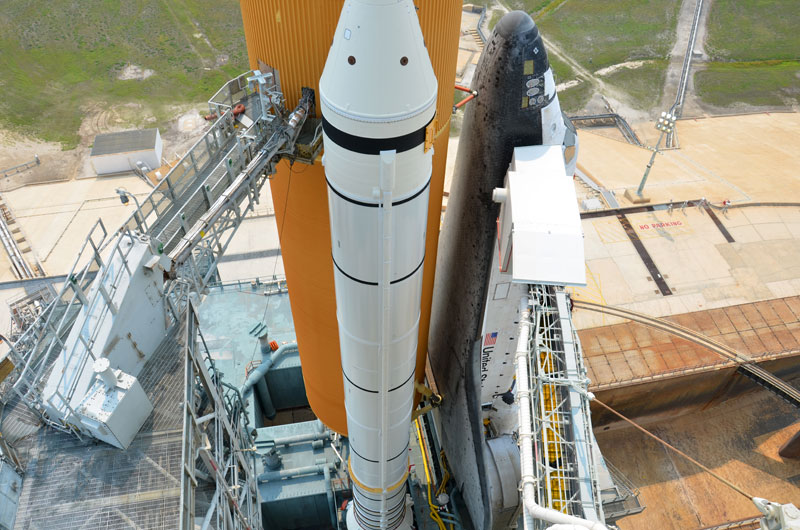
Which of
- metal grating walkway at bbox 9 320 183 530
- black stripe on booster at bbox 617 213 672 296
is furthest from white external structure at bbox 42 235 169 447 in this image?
black stripe on booster at bbox 617 213 672 296

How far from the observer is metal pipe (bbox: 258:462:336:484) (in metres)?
19.4

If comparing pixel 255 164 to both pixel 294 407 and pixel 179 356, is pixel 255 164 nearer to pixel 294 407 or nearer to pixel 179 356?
pixel 179 356

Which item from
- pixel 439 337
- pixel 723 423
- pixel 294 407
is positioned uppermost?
pixel 439 337

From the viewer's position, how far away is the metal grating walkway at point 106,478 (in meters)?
10.6

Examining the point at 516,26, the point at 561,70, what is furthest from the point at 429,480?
the point at 561,70

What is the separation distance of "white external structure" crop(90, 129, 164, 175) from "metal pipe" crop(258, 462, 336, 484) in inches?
1096

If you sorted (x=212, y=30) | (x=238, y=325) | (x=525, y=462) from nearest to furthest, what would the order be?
(x=525, y=462), (x=238, y=325), (x=212, y=30)

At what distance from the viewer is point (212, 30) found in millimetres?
57875

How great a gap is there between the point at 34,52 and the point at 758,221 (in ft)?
210

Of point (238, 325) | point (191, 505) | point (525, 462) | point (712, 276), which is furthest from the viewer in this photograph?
point (712, 276)

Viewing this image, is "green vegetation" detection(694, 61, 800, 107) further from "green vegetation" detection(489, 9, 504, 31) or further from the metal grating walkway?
the metal grating walkway

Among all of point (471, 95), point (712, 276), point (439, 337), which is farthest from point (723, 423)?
point (471, 95)

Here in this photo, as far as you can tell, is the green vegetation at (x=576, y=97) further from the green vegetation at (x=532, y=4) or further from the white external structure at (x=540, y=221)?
the white external structure at (x=540, y=221)

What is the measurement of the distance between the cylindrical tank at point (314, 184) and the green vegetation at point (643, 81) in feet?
143
